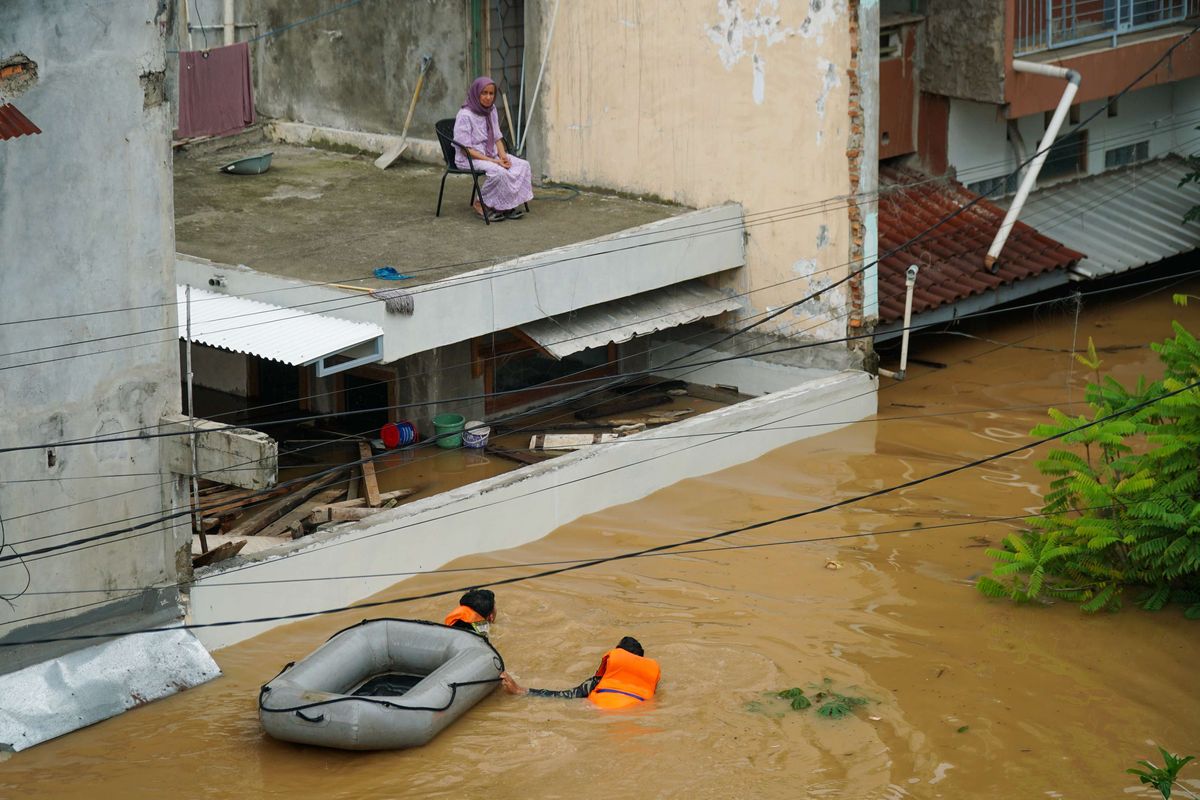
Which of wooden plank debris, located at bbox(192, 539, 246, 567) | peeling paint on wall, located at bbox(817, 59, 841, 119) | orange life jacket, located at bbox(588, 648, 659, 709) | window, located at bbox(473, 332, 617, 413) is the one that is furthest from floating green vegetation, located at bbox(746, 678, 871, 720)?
peeling paint on wall, located at bbox(817, 59, 841, 119)

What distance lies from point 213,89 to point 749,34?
6084mm

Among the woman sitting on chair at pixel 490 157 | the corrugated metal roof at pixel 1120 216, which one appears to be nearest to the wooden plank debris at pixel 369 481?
the woman sitting on chair at pixel 490 157

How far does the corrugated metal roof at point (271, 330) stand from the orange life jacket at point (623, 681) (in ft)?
13.7

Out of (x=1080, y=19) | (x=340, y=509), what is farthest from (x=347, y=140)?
(x=1080, y=19)

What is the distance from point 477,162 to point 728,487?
14.4 ft

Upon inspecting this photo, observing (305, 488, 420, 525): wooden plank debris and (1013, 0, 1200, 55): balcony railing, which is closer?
(305, 488, 420, 525): wooden plank debris

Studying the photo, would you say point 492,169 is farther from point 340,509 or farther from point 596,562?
point 596,562

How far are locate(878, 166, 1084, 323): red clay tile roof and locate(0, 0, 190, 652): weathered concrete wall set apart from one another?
28.0 feet

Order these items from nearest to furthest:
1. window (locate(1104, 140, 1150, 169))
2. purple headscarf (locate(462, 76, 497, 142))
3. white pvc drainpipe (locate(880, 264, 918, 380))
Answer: purple headscarf (locate(462, 76, 497, 142))
white pvc drainpipe (locate(880, 264, 918, 380))
window (locate(1104, 140, 1150, 169))

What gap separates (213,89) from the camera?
672 inches

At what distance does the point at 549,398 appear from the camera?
56.7ft

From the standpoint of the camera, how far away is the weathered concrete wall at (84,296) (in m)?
10.4

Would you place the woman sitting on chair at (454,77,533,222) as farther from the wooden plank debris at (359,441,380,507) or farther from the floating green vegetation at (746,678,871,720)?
the floating green vegetation at (746,678,871,720)

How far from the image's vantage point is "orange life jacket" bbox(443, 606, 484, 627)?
11.5m
